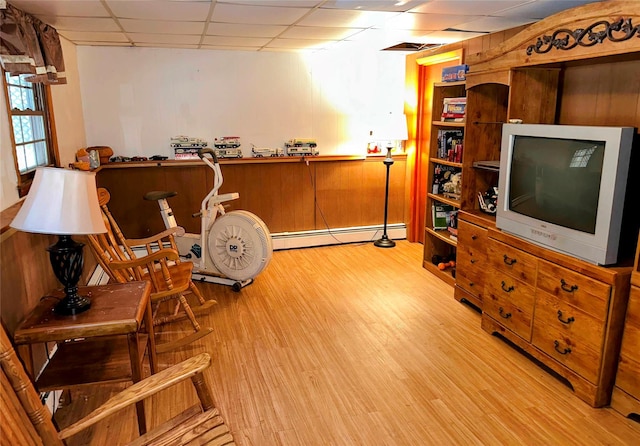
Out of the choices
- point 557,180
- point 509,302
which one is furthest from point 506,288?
point 557,180

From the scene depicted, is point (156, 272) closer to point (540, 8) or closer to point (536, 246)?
point (536, 246)

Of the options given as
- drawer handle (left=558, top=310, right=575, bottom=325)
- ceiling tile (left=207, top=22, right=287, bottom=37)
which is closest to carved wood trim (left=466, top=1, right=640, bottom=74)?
drawer handle (left=558, top=310, right=575, bottom=325)

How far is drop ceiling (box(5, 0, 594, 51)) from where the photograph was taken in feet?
8.98

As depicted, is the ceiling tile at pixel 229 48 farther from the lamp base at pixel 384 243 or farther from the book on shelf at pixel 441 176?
the lamp base at pixel 384 243

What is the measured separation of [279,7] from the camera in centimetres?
282

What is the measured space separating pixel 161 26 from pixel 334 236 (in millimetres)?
2835

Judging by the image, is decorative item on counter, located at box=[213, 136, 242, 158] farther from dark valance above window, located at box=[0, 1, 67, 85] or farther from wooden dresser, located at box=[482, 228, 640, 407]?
wooden dresser, located at box=[482, 228, 640, 407]

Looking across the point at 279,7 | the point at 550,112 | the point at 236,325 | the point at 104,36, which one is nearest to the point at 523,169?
the point at 550,112

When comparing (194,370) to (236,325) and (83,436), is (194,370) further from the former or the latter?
(236,325)

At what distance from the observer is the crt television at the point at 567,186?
7.25 ft

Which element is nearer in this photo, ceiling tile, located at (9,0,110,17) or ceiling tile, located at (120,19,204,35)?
ceiling tile, located at (9,0,110,17)

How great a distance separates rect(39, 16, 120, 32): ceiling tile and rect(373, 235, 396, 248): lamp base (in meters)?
3.30

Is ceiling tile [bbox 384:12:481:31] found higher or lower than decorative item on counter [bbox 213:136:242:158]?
higher

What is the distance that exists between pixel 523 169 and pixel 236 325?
2215 mm
